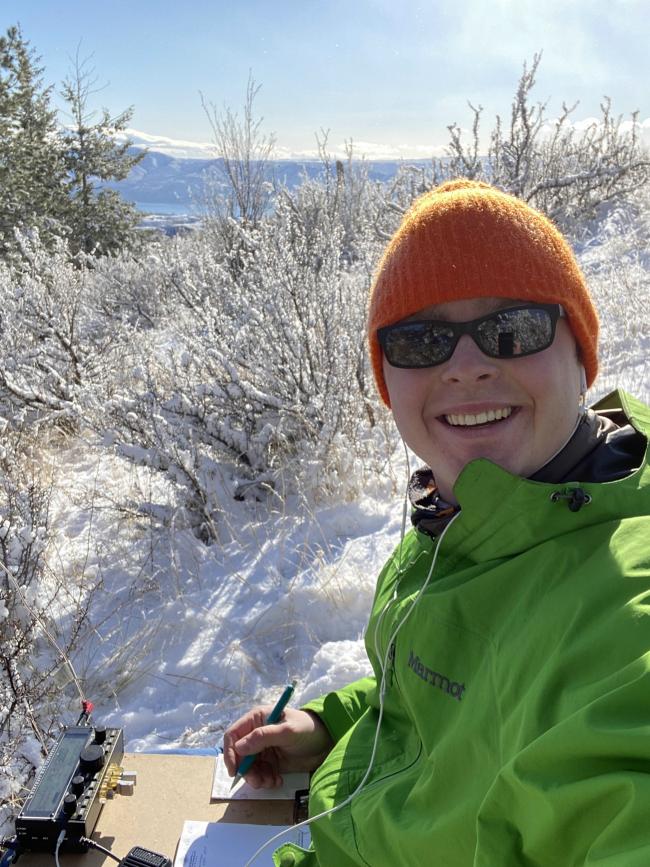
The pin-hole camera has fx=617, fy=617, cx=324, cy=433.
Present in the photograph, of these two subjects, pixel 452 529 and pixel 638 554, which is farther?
pixel 452 529

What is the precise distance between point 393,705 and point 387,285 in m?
0.89

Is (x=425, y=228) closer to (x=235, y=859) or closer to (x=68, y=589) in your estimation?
(x=235, y=859)

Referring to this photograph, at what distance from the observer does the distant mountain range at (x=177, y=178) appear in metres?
13.3

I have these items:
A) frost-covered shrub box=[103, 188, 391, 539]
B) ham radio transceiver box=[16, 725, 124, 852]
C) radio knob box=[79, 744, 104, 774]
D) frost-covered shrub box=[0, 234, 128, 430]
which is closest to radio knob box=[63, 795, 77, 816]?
ham radio transceiver box=[16, 725, 124, 852]

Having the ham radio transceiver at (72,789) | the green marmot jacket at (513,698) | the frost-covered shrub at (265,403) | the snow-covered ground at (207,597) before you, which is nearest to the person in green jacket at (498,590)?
the green marmot jacket at (513,698)

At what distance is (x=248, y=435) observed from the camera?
167 inches

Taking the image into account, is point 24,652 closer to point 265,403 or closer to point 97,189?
point 265,403

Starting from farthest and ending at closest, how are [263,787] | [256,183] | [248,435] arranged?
[256,183], [248,435], [263,787]

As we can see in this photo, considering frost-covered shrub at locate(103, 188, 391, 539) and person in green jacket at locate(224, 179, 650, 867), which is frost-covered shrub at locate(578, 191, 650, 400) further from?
person in green jacket at locate(224, 179, 650, 867)

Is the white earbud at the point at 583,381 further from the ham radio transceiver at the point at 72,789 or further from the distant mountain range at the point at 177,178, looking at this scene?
the distant mountain range at the point at 177,178

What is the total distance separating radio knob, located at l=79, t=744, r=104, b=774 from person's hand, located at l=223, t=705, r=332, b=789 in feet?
0.98

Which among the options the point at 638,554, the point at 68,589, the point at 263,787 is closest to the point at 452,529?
the point at 638,554

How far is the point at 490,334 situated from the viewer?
3.72 ft

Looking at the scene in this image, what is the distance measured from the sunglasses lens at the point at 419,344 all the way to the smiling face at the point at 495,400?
19 mm
